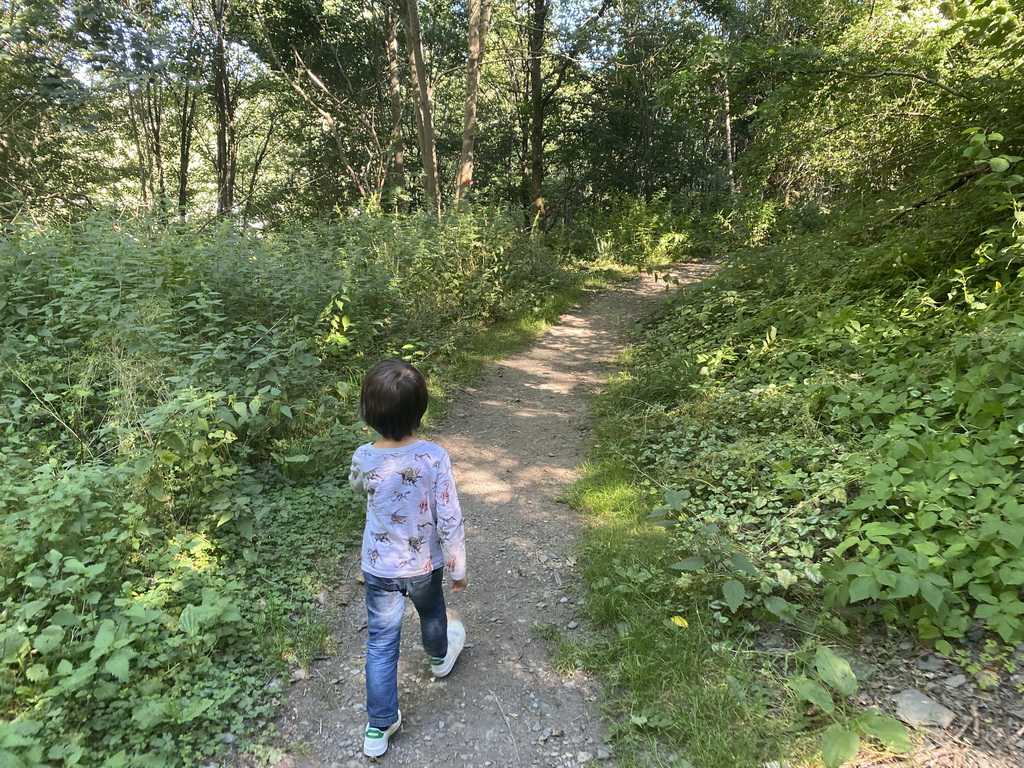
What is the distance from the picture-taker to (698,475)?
3943mm

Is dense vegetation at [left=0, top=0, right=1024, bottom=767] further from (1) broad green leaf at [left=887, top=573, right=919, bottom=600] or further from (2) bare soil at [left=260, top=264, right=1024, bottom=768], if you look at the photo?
(2) bare soil at [left=260, top=264, right=1024, bottom=768]

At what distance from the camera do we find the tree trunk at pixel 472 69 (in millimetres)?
9961

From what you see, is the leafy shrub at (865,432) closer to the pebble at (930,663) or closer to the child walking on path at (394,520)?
the pebble at (930,663)

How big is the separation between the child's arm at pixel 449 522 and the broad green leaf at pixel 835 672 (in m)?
1.51

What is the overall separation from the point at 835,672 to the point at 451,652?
1.71 metres

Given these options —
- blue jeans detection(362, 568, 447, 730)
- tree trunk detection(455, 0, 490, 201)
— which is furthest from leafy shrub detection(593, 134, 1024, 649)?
tree trunk detection(455, 0, 490, 201)

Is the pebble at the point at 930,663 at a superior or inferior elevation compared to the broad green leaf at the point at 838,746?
inferior

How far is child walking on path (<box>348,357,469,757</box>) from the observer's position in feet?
7.17

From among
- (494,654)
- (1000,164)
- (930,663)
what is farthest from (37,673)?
(1000,164)

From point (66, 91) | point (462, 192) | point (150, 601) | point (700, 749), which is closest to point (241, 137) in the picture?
point (66, 91)

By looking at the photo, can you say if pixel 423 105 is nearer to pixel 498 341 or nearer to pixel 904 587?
pixel 498 341

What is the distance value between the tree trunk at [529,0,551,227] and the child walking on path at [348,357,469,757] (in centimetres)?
1227

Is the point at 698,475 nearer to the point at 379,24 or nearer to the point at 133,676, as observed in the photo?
the point at 133,676

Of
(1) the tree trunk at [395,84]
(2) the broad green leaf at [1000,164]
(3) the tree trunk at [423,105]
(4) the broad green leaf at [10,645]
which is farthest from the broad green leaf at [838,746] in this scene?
(1) the tree trunk at [395,84]
